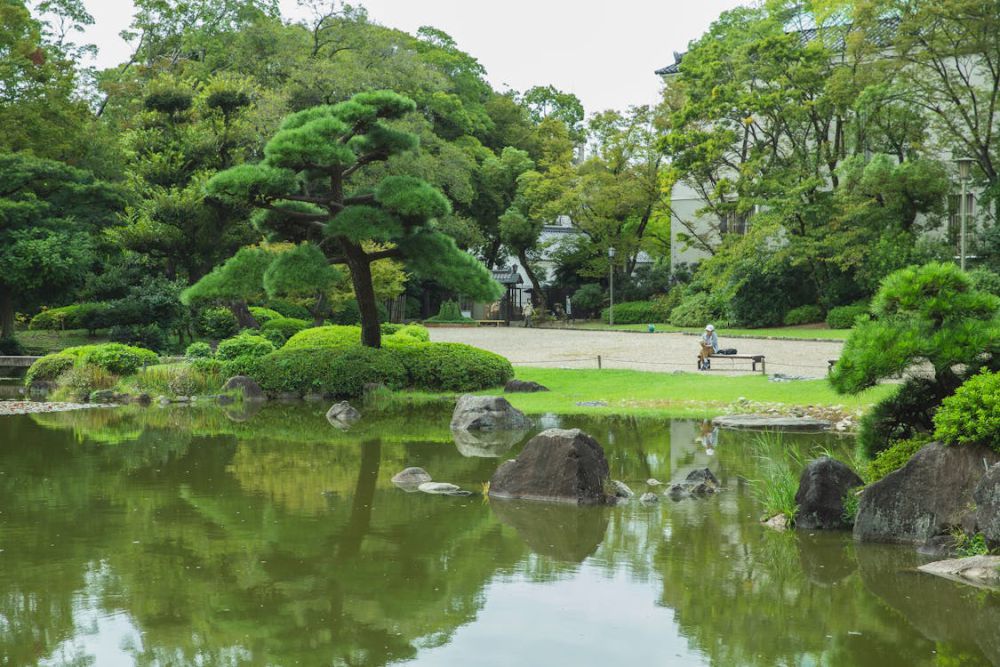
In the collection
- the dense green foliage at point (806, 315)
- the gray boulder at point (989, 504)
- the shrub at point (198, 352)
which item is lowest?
the gray boulder at point (989, 504)

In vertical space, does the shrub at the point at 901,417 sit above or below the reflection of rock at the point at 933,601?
above

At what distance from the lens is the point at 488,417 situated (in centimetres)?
1658

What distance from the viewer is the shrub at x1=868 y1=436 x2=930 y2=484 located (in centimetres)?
908

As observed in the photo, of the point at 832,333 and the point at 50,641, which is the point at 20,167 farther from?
the point at 50,641

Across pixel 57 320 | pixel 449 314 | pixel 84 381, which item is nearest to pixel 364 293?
pixel 84 381

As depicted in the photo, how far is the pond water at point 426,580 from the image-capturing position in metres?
6.44

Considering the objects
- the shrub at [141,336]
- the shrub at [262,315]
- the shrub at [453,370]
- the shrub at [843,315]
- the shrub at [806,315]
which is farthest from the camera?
the shrub at [806,315]

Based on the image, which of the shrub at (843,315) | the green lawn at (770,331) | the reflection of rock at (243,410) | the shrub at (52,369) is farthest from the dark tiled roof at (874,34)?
the shrub at (52,369)

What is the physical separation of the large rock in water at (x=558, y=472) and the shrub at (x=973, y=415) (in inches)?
131

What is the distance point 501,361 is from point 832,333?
551 inches

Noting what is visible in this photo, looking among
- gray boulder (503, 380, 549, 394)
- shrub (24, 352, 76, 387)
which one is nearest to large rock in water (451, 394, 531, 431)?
gray boulder (503, 380, 549, 394)

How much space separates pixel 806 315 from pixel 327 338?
1865 cm

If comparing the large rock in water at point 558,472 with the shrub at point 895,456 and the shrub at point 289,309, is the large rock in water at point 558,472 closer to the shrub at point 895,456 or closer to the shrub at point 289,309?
the shrub at point 895,456

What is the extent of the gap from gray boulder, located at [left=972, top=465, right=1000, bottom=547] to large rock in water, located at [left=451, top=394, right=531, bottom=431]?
925cm
